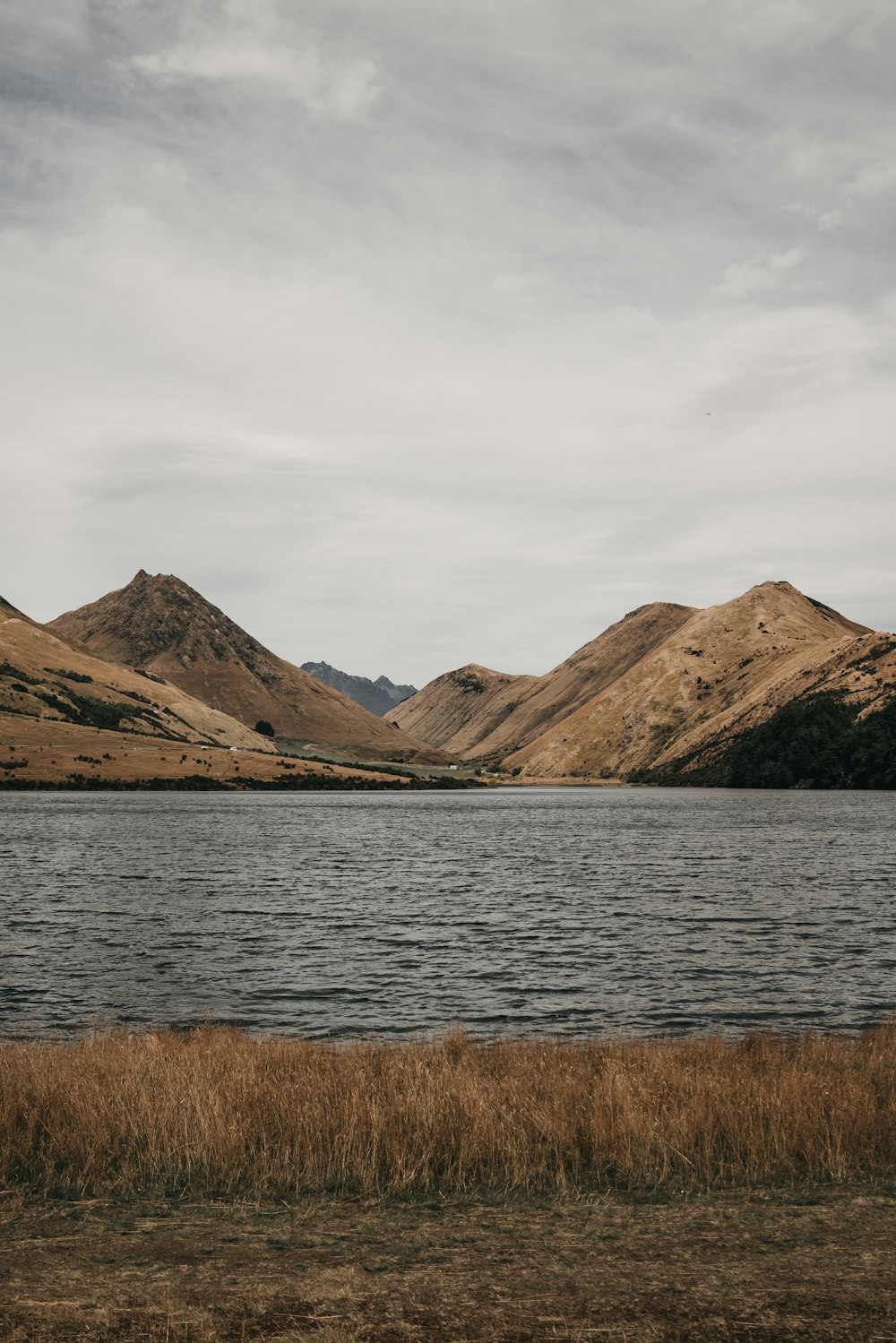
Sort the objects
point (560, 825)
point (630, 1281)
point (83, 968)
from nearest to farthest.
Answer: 1. point (630, 1281)
2. point (83, 968)
3. point (560, 825)

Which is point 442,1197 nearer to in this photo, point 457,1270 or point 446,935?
point 457,1270

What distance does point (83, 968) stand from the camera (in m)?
41.6

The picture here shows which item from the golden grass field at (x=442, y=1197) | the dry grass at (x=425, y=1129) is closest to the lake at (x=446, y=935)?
the golden grass field at (x=442, y=1197)

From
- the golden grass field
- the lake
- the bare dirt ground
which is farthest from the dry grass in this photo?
the lake

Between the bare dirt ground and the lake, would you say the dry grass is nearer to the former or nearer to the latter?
the bare dirt ground

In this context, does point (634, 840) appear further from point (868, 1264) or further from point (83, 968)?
point (868, 1264)

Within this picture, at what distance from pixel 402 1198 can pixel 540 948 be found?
33340mm

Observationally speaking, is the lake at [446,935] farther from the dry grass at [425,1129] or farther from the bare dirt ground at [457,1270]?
the bare dirt ground at [457,1270]

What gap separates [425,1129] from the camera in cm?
1620

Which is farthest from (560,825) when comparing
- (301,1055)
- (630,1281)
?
(630,1281)

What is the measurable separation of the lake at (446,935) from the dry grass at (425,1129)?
493 inches

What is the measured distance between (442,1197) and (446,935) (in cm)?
3747

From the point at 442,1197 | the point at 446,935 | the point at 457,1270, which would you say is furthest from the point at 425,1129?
the point at 446,935

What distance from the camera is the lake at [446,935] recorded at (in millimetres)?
33881
